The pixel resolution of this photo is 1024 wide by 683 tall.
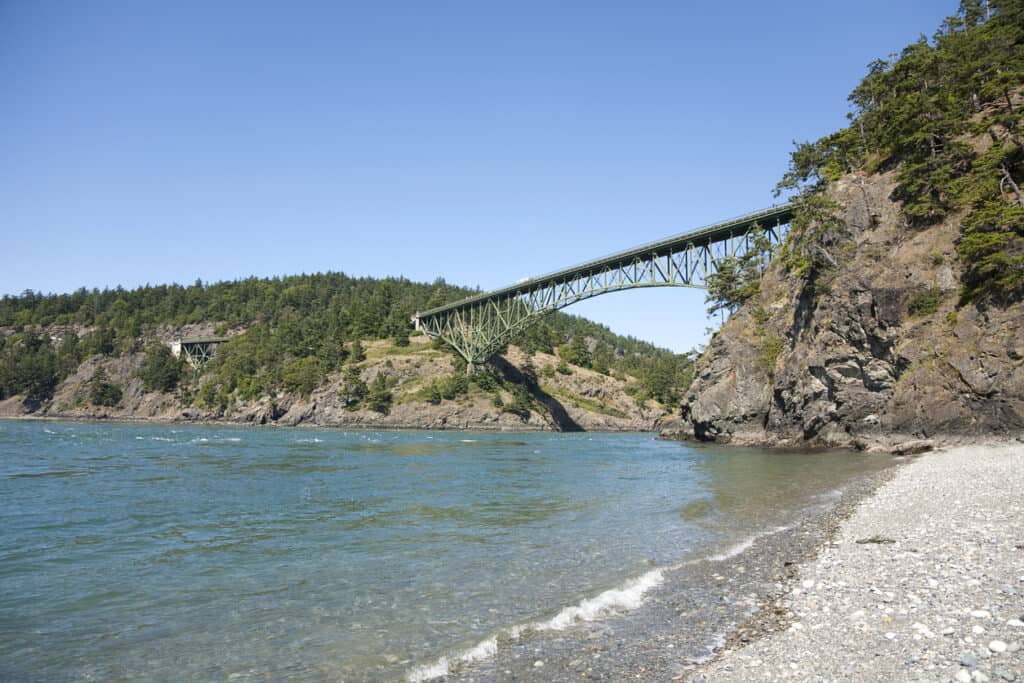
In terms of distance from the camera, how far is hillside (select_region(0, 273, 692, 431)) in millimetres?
94750

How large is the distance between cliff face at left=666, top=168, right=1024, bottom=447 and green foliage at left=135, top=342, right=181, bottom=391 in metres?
111

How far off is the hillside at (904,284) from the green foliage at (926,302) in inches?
A: 4.1

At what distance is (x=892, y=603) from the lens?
21.7 ft

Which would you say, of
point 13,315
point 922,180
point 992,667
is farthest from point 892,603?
point 13,315

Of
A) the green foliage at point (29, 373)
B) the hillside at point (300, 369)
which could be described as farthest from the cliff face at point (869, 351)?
the green foliage at point (29, 373)

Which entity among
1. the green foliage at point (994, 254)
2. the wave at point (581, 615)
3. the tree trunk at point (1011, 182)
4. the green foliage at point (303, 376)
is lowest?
the wave at point (581, 615)

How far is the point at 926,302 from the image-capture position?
30.6m

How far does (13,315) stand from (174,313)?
42486 mm

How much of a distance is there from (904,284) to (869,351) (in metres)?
4.18

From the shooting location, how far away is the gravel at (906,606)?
4.98 meters

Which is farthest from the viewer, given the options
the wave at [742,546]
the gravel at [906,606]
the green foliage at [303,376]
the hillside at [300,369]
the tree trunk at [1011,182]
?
the green foliage at [303,376]

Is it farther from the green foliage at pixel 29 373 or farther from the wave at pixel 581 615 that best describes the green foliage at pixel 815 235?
the green foliage at pixel 29 373

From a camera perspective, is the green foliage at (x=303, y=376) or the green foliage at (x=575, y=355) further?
the green foliage at (x=575, y=355)

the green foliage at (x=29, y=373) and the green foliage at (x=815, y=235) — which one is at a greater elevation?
the green foliage at (x=815, y=235)
